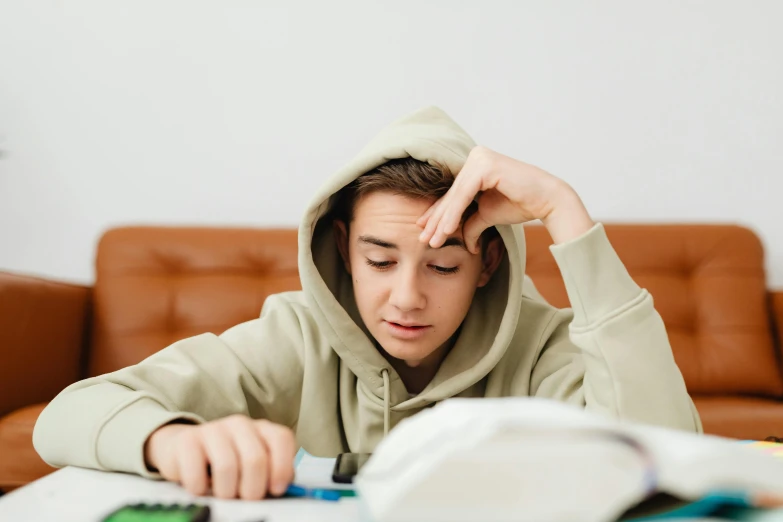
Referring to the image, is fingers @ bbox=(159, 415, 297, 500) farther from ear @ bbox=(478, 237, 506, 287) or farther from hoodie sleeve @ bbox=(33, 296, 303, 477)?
ear @ bbox=(478, 237, 506, 287)

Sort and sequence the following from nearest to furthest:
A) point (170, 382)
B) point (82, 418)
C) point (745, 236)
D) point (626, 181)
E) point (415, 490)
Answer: point (415, 490) < point (82, 418) < point (170, 382) < point (745, 236) < point (626, 181)

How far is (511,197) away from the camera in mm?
789

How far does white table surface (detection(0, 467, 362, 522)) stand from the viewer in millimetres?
408

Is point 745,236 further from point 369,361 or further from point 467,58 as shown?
point 369,361

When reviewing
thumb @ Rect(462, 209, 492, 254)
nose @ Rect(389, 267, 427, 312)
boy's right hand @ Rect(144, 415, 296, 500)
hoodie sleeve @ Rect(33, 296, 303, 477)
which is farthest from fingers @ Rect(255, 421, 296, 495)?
thumb @ Rect(462, 209, 492, 254)

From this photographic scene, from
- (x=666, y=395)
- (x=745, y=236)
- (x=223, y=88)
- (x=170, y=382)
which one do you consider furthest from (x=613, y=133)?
(x=170, y=382)

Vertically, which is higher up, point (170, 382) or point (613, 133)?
point (613, 133)

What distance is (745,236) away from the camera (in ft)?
5.35

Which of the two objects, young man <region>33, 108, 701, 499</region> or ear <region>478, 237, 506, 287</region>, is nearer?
young man <region>33, 108, 701, 499</region>

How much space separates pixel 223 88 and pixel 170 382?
1394mm

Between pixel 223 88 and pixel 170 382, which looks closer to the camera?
pixel 170 382

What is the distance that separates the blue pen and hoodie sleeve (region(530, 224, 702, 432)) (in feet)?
1.19

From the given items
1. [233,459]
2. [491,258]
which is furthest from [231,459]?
[491,258]

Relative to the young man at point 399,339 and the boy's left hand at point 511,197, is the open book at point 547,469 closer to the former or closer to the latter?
the young man at point 399,339
